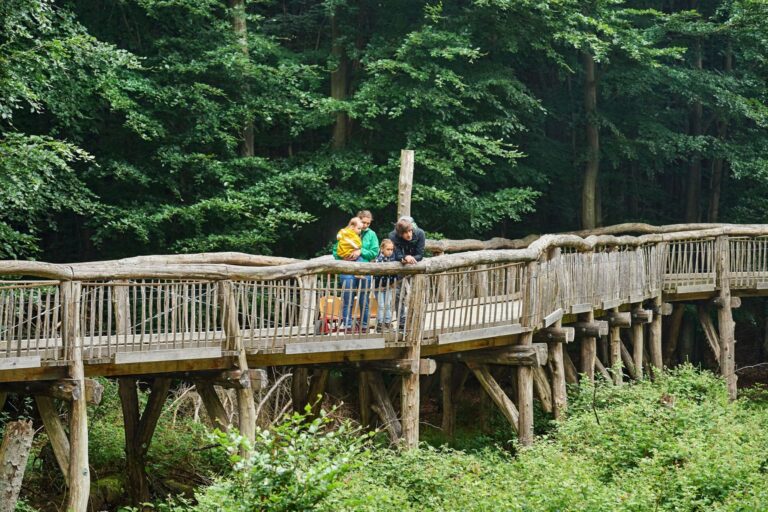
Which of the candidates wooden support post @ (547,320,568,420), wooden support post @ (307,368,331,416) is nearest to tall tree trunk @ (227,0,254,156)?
wooden support post @ (307,368,331,416)

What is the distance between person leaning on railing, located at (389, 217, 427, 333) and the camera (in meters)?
13.0

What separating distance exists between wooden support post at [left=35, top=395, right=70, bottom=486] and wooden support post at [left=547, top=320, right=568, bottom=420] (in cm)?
840

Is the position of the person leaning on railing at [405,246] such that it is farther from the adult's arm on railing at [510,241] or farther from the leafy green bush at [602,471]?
the adult's arm on railing at [510,241]

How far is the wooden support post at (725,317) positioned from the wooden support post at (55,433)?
1438 centimetres

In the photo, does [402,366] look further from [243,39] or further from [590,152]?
[590,152]

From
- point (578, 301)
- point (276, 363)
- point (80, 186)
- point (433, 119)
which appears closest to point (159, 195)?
point (80, 186)

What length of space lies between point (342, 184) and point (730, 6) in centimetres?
1044

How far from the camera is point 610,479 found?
1284 cm

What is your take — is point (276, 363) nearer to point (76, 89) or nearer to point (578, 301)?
point (578, 301)

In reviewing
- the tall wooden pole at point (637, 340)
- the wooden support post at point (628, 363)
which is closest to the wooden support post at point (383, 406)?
the wooden support post at point (628, 363)

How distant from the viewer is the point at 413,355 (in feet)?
43.3

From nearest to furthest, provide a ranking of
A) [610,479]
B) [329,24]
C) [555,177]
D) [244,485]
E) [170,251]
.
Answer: [244,485] → [610,479] → [170,251] → [329,24] → [555,177]

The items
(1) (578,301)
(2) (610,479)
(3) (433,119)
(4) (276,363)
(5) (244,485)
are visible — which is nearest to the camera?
(5) (244,485)

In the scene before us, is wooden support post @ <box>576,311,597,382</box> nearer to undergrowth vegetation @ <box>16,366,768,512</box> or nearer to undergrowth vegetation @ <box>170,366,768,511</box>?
undergrowth vegetation @ <box>16,366,768,512</box>
